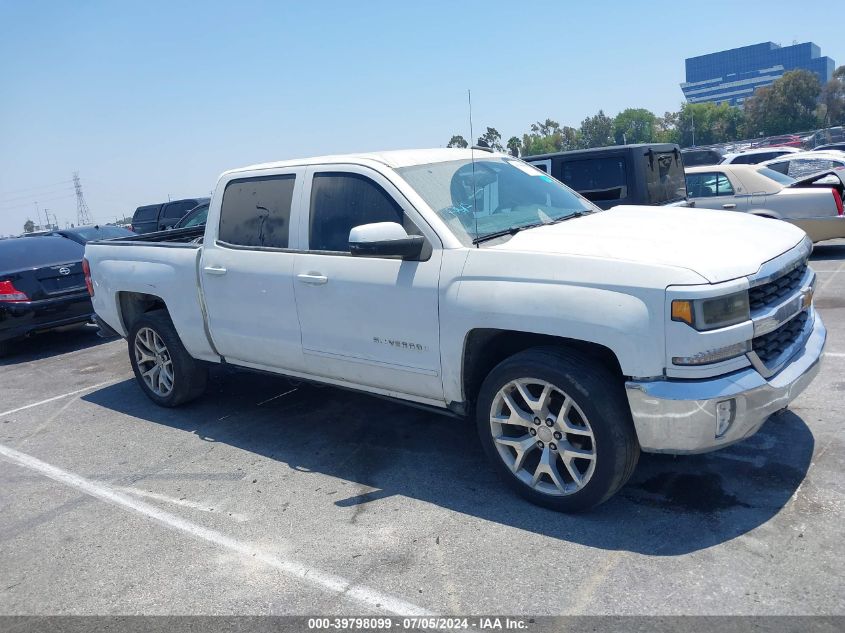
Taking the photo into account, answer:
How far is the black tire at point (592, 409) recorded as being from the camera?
3.53 meters

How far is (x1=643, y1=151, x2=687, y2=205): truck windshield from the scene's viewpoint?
344 inches

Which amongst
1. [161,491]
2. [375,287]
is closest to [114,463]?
[161,491]

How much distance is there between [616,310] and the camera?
11.2 feet

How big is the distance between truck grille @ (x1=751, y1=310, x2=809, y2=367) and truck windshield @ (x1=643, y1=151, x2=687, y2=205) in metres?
4.93

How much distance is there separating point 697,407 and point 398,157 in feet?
8.37

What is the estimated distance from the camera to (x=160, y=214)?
917 inches

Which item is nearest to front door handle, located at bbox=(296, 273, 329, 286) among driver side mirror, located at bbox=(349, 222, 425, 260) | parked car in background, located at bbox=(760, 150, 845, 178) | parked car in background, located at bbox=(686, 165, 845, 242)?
driver side mirror, located at bbox=(349, 222, 425, 260)

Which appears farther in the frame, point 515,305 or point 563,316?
point 515,305

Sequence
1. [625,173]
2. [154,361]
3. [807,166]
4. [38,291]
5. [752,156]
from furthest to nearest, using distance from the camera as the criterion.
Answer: [752,156] → [807,166] → [38,291] → [625,173] → [154,361]

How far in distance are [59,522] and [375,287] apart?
7.94ft

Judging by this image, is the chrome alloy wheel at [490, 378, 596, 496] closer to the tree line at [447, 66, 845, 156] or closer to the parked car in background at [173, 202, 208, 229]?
the parked car in background at [173, 202, 208, 229]

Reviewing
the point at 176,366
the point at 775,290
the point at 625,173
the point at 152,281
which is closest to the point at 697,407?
the point at 775,290

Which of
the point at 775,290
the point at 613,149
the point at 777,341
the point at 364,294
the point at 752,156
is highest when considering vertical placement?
the point at 613,149

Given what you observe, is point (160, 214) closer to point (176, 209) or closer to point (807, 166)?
point (176, 209)
